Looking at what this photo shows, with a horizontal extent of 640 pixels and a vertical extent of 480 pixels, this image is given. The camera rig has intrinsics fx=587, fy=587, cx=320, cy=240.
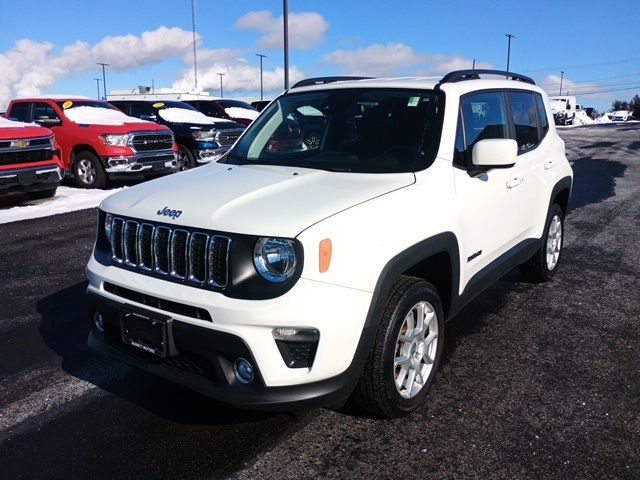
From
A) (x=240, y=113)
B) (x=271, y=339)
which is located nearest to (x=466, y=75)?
(x=271, y=339)

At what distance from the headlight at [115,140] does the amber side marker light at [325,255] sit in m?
10.1

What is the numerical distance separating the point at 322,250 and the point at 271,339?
17.9 inches

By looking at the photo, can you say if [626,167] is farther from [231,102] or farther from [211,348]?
[211,348]

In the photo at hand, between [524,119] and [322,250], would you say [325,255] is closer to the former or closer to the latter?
[322,250]

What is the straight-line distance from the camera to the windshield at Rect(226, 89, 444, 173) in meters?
3.60

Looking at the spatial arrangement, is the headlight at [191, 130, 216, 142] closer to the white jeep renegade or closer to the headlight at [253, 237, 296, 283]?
the white jeep renegade

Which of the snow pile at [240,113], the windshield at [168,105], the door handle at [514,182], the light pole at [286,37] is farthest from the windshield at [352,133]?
the light pole at [286,37]

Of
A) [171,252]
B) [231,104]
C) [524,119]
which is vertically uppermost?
[231,104]

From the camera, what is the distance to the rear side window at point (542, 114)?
5.29 m

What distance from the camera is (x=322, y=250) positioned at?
2.62m

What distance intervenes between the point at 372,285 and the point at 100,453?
63.3 inches

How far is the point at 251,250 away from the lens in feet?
8.77

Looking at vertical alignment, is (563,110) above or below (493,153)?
above

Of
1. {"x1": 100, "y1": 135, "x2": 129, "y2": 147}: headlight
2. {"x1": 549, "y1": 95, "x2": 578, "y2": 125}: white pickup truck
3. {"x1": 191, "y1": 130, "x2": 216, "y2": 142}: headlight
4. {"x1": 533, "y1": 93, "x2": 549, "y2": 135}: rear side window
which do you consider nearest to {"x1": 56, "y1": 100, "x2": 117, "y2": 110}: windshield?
A: {"x1": 100, "y1": 135, "x2": 129, "y2": 147}: headlight
